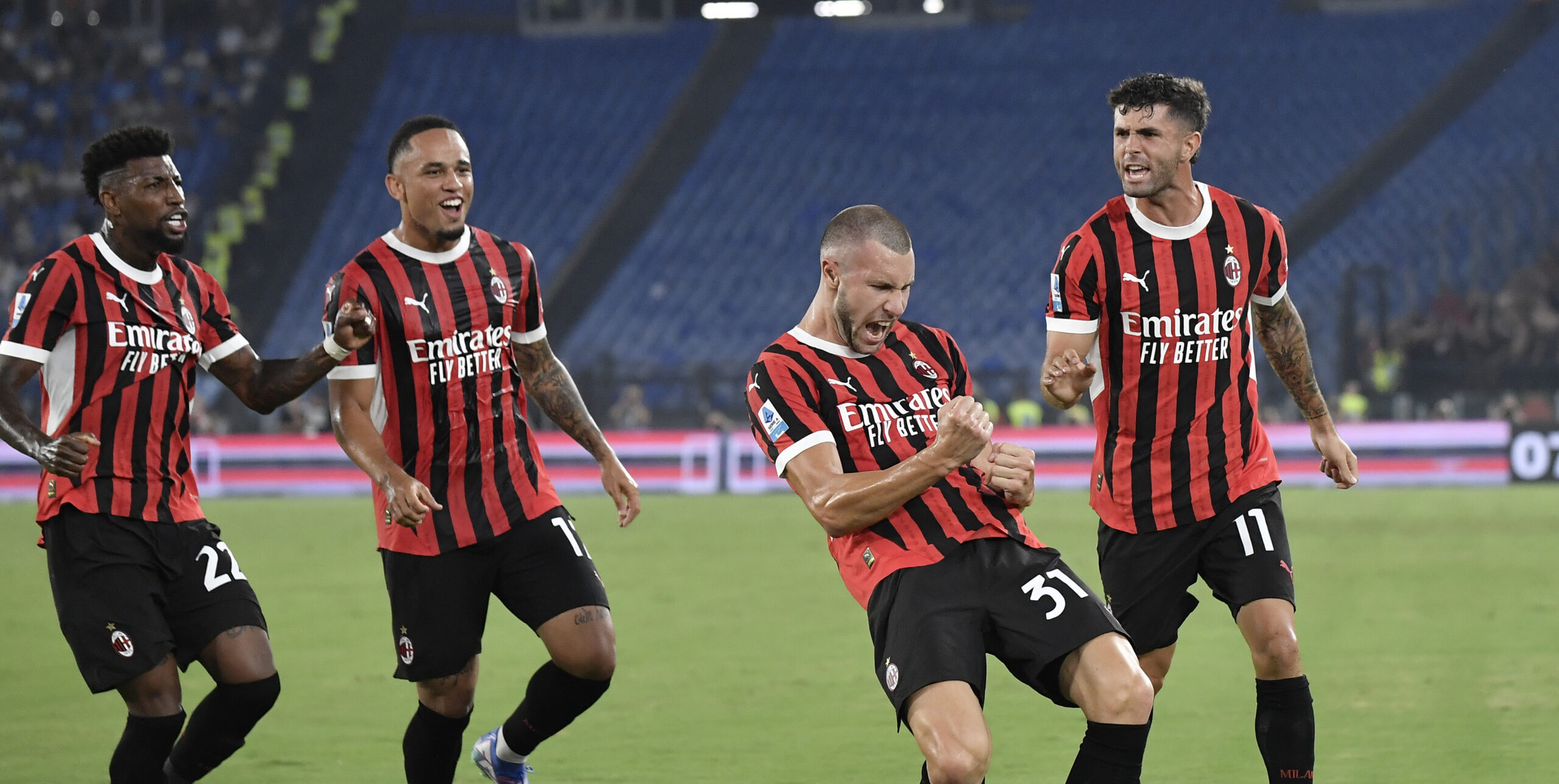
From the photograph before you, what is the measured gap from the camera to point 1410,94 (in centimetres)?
2686

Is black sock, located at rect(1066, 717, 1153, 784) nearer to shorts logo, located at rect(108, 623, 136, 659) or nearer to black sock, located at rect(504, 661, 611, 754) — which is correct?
black sock, located at rect(504, 661, 611, 754)

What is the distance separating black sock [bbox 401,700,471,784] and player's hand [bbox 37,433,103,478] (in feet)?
4.21

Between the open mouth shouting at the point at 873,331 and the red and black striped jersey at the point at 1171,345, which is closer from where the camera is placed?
the open mouth shouting at the point at 873,331

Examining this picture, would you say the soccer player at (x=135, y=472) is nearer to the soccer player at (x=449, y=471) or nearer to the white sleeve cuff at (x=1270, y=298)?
the soccer player at (x=449, y=471)

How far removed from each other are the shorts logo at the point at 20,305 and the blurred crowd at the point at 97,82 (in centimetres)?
2244

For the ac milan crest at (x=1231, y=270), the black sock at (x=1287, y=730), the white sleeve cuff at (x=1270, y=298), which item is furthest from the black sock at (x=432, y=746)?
the white sleeve cuff at (x=1270, y=298)

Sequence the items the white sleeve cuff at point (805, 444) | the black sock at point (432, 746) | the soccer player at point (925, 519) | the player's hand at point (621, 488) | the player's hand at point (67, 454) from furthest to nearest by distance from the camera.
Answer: the player's hand at point (621, 488) → the black sock at point (432, 746) → the player's hand at point (67, 454) → the white sleeve cuff at point (805, 444) → the soccer player at point (925, 519)

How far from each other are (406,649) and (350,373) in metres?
0.89

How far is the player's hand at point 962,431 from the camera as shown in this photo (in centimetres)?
382

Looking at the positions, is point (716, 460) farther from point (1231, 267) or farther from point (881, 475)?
point (881, 475)

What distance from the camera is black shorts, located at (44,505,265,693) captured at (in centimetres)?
458

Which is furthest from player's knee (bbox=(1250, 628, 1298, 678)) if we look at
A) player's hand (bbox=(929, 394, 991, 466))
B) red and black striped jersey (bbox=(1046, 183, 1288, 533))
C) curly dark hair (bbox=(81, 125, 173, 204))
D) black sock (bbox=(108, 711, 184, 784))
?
curly dark hair (bbox=(81, 125, 173, 204))

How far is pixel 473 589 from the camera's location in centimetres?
510

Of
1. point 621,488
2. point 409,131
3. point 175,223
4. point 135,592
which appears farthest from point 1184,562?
point 175,223
